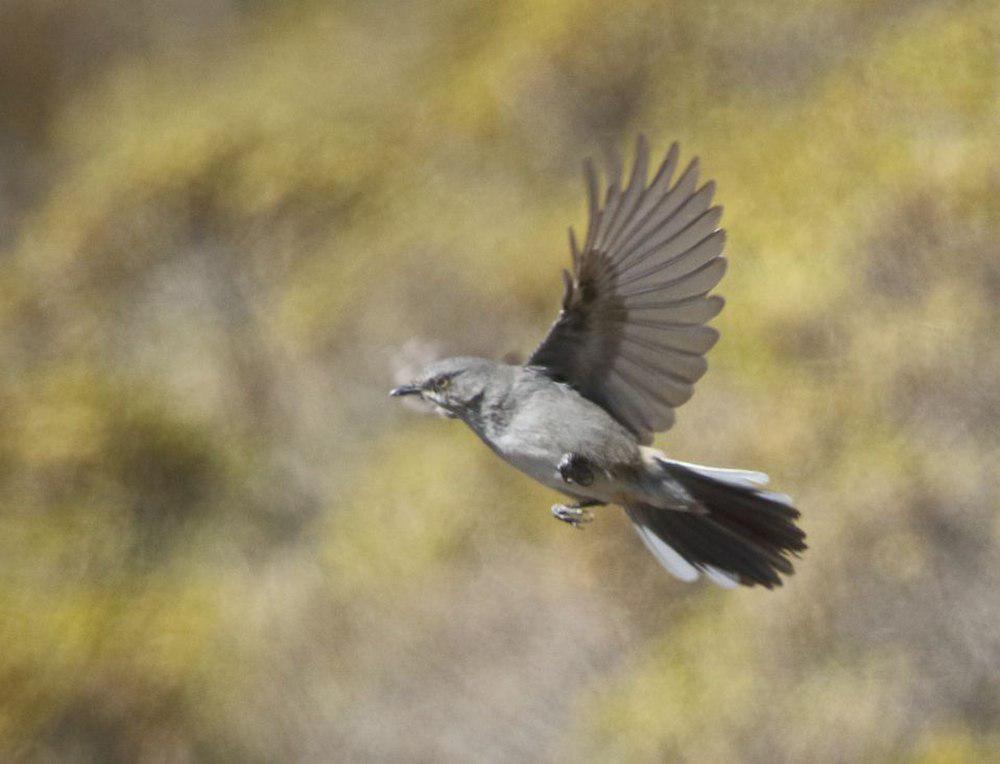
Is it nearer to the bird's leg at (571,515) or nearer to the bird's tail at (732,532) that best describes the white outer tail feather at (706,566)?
the bird's tail at (732,532)

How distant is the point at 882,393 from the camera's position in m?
5.17

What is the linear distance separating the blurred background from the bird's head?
777 mm

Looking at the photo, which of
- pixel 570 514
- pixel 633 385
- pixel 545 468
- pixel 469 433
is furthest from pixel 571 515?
pixel 469 433

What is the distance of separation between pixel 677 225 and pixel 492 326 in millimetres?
4025

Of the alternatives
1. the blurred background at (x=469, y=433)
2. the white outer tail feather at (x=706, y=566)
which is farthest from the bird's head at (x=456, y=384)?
the blurred background at (x=469, y=433)

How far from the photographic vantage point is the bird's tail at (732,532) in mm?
2953

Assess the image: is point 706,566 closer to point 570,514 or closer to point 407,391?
point 570,514

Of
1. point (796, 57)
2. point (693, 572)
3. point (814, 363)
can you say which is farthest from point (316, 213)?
point (693, 572)

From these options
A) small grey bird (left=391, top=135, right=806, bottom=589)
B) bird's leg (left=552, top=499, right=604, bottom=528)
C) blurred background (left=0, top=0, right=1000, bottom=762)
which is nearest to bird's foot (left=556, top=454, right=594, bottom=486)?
small grey bird (left=391, top=135, right=806, bottom=589)

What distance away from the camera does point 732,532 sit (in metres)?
3.03

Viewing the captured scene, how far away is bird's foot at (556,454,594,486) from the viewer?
2.72 metres

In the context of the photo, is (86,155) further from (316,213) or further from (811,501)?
(811,501)

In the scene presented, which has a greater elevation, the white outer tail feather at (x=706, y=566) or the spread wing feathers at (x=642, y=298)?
the spread wing feathers at (x=642, y=298)

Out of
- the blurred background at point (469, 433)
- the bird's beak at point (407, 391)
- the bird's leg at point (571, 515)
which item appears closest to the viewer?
the bird's leg at point (571, 515)
